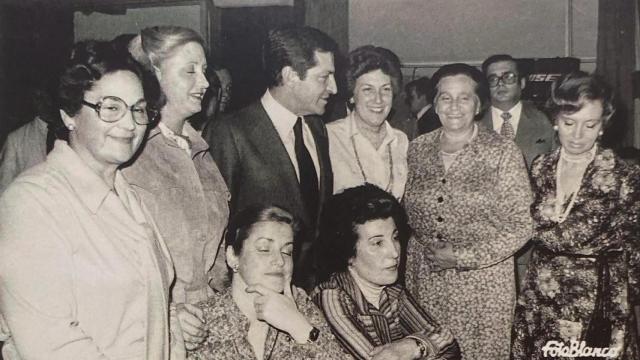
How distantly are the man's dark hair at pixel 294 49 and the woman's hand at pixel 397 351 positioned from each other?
3.39ft

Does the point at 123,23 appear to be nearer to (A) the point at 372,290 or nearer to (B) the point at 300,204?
(B) the point at 300,204

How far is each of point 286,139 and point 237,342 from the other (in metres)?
0.86

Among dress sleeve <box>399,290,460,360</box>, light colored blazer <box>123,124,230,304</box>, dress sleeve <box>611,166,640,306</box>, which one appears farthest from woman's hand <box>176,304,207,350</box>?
dress sleeve <box>611,166,640,306</box>

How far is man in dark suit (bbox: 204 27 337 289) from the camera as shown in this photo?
205 cm

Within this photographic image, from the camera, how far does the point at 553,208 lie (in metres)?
2.06

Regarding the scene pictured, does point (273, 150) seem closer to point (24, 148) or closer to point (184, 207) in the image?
point (184, 207)

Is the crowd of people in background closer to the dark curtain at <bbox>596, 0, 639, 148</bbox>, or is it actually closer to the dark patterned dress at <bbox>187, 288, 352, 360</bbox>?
the dark patterned dress at <bbox>187, 288, 352, 360</bbox>

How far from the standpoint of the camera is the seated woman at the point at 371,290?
1738mm

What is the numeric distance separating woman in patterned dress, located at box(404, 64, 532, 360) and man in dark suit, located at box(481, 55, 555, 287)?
1.54 ft

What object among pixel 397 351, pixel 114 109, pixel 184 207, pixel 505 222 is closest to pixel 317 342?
pixel 397 351

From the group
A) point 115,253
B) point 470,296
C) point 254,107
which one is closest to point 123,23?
point 254,107

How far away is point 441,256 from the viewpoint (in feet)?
7.16

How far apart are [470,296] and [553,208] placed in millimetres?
450

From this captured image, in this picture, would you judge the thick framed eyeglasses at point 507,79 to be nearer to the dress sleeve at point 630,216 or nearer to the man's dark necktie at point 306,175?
the dress sleeve at point 630,216
